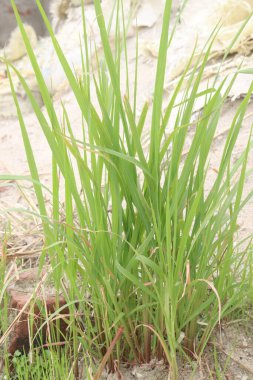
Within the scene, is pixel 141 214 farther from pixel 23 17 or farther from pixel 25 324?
pixel 23 17

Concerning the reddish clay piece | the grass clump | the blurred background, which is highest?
the blurred background

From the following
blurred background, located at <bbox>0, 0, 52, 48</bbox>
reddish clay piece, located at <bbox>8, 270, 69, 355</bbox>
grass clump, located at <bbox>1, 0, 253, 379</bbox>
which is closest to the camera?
grass clump, located at <bbox>1, 0, 253, 379</bbox>

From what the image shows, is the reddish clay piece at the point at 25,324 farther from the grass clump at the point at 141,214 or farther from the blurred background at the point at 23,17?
the blurred background at the point at 23,17

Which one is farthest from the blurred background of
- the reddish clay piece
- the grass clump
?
the grass clump

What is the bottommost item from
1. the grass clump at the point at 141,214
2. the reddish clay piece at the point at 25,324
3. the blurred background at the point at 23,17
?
the reddish clay piece at the point at 25,324

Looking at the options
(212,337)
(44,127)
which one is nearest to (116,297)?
(212,337)

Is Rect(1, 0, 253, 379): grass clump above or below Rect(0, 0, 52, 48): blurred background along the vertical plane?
below

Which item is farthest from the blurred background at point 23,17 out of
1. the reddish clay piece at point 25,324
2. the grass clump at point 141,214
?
the grass clump at point 141,214

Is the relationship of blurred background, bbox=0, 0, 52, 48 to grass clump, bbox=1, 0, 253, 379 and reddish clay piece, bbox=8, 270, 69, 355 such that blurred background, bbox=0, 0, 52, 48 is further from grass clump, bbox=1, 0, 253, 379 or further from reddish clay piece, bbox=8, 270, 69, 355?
grass clump, bbox=1, 0, 253, 379

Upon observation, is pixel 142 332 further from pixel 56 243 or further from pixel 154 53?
pixel 154 53
